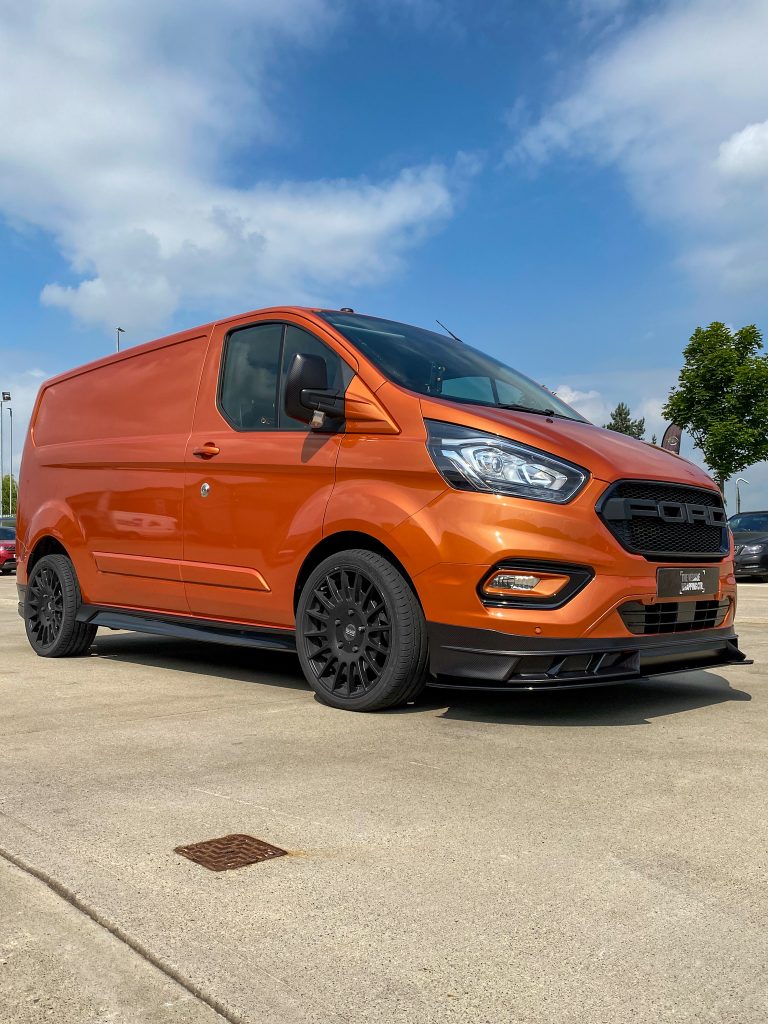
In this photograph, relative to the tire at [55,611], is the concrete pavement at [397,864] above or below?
below

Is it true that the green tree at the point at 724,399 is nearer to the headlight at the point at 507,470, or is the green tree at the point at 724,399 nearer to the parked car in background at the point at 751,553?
the parked car in background at the point at 751,553

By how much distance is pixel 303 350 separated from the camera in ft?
18.6

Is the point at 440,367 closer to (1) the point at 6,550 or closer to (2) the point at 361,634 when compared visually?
(2) the point at 361,634

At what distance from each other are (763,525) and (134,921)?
893 inches

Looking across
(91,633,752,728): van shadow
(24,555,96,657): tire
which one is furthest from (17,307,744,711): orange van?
(24,555,96,657): tire

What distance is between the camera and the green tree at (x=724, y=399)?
3562 cm

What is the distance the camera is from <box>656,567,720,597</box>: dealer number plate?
4805 millimetres

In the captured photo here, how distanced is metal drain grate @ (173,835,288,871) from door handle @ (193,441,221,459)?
3291mm

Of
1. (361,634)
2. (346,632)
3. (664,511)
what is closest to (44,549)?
(346,632)

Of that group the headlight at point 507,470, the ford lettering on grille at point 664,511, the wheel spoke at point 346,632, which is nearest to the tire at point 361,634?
the wheel spoke at point 346,632

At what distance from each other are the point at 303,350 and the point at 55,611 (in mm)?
3056

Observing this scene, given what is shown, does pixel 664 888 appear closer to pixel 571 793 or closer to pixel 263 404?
pixel 571 793

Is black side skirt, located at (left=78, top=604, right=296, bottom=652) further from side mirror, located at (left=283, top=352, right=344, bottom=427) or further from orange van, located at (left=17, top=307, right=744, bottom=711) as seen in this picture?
side mirror, located at (left=283, top=352, right=344, bottom=427)

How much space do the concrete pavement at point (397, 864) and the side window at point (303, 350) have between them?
1.52m
